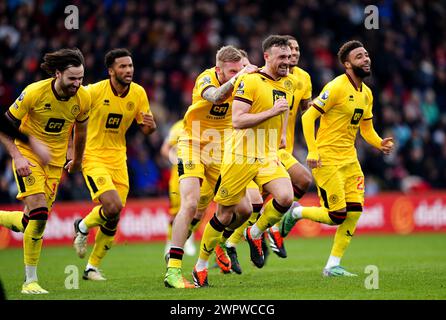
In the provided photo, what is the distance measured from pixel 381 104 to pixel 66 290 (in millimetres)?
16281

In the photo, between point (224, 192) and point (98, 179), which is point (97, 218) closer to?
point (98, 179)

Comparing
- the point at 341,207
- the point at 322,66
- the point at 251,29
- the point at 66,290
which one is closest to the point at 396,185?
the point at 322,66

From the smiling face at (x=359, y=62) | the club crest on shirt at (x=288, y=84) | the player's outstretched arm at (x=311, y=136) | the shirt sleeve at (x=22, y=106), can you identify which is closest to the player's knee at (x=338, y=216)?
the player's outstretched arm at (x=311, y=136)

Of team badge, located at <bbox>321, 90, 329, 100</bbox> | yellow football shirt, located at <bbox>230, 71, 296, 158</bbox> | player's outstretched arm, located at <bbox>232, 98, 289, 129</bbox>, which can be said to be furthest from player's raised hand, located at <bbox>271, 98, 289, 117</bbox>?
team badge, located at <bbox>321, 90, 329, 100</bbox>

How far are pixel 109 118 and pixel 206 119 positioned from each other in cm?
147

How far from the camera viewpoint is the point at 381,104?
25.4 m

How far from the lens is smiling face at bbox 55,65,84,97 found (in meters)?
10.9

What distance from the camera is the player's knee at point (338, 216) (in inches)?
479

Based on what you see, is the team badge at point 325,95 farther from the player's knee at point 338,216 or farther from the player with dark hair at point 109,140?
the player with dark hair at point 109,140

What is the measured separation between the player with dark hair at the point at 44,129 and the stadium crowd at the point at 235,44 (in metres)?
10.1

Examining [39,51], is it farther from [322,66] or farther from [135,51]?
[322,66]

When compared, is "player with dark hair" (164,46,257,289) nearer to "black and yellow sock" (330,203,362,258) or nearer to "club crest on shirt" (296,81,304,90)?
A: "club crest on shirt" (296,81,304,90)

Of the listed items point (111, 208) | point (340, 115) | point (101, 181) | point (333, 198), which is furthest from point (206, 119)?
point (333, 198)

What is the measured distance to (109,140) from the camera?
41.2 ft
